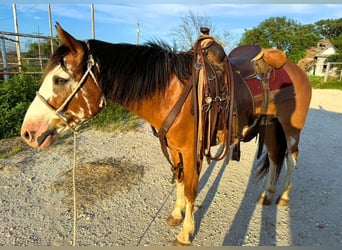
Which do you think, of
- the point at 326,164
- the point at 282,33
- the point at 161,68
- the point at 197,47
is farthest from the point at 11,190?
the point at 282,33

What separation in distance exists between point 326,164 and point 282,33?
131 ft

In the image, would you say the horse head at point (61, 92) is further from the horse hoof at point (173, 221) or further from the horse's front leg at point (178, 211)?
the horse hoof at point (173, 221)

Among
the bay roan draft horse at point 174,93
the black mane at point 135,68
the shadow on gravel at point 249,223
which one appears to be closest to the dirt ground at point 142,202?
the shadow on gravel at point 249,223

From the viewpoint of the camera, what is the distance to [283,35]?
37.5 metres

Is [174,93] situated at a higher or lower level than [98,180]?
higher

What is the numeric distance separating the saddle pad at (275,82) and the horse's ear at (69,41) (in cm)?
139

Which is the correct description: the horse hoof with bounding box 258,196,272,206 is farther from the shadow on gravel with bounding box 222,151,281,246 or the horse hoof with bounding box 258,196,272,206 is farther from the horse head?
the horse head

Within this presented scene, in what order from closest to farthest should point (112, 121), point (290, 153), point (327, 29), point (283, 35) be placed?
point (290, 153), point (112, 121), point (283, 35), point (327, 29)

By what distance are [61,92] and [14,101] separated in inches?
176

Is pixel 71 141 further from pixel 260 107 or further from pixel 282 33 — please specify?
pixel 282 33

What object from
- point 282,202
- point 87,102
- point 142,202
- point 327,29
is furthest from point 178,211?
point 327,29

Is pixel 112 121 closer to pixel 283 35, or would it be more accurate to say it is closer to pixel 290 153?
pixel 290 153

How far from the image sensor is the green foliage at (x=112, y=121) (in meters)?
5.38

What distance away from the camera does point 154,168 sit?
355 centimetres
